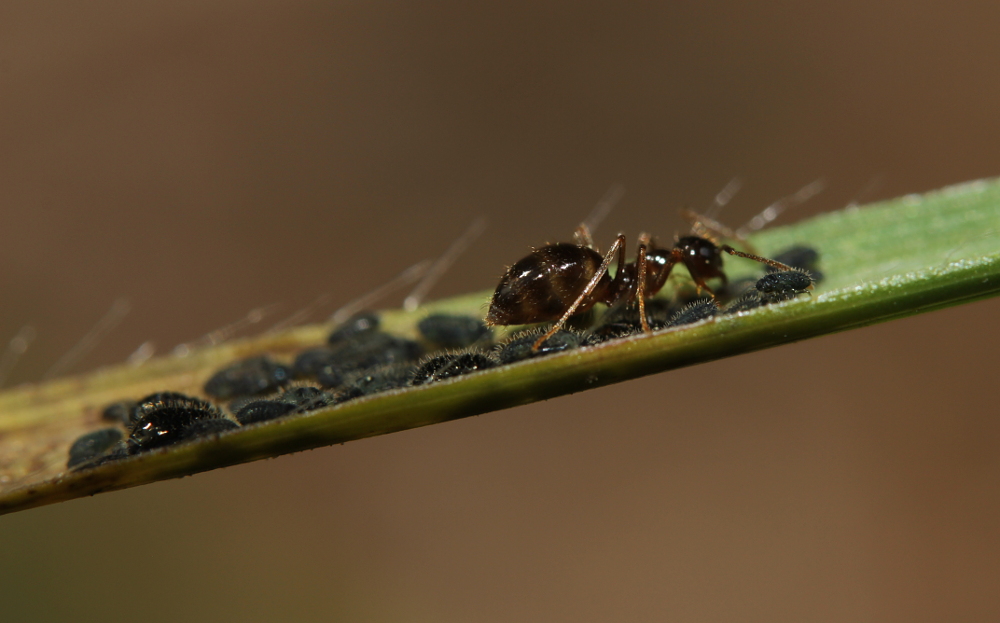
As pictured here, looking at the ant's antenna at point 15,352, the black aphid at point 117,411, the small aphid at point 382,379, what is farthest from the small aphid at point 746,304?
the ant's antenna at point 15,352

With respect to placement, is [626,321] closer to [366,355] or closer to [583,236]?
[583,236]

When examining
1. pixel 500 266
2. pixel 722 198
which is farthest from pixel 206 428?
pixel 500 266

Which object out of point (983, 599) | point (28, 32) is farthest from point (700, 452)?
point (28, 32)

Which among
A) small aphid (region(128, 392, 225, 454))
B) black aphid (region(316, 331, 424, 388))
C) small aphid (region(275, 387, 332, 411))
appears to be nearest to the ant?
black aphid (region(316, 331, 424, 388))

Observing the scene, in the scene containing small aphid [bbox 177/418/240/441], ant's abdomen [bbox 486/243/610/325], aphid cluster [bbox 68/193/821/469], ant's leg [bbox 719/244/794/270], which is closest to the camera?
small aphid [bbox 177/418/240/441]

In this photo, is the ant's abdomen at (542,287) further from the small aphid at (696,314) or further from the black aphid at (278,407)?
the black aphid at (278,407)

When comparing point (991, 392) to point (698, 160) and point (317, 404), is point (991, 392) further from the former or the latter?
point (317, 404)

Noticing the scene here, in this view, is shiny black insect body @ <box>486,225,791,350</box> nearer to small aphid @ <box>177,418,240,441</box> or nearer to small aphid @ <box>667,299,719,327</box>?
small aphid @ <box>667,299,719,327</box>
